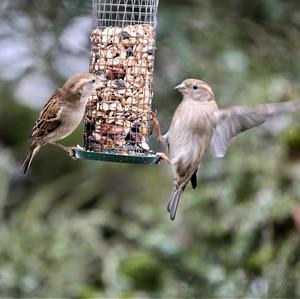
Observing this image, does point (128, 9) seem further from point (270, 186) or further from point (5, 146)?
point (5, 146)

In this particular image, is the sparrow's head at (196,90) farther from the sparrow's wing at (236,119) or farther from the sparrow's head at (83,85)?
the sparrow's head at (83,85)

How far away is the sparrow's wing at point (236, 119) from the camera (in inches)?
148

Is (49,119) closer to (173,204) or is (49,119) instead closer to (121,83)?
(121,83)

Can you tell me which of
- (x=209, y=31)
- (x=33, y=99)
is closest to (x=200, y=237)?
(x=209, y=31)

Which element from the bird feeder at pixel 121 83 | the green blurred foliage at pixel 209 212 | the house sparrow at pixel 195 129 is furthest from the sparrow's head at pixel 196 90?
the green blurred foliage at pixel 209 212

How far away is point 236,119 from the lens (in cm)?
389

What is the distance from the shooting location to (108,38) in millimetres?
A: 4082

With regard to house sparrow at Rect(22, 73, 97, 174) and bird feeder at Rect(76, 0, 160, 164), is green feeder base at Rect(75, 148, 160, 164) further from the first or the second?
bird feeder at Rect(76, 0, 160, 164)

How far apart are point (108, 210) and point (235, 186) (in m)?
1.74

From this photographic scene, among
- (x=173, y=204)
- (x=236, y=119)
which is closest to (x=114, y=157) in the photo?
(x=173, y=204)

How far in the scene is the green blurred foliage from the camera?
5.09m

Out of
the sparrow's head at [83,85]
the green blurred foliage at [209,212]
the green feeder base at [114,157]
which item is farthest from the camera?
the green blurred foliage at [209,212]

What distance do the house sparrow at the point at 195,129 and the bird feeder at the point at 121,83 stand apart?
130 millimetres

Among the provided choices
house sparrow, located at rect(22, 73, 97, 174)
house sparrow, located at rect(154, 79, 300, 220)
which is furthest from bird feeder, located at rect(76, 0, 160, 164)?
house sparrow, located at rect(22, 73, 97, 174)
